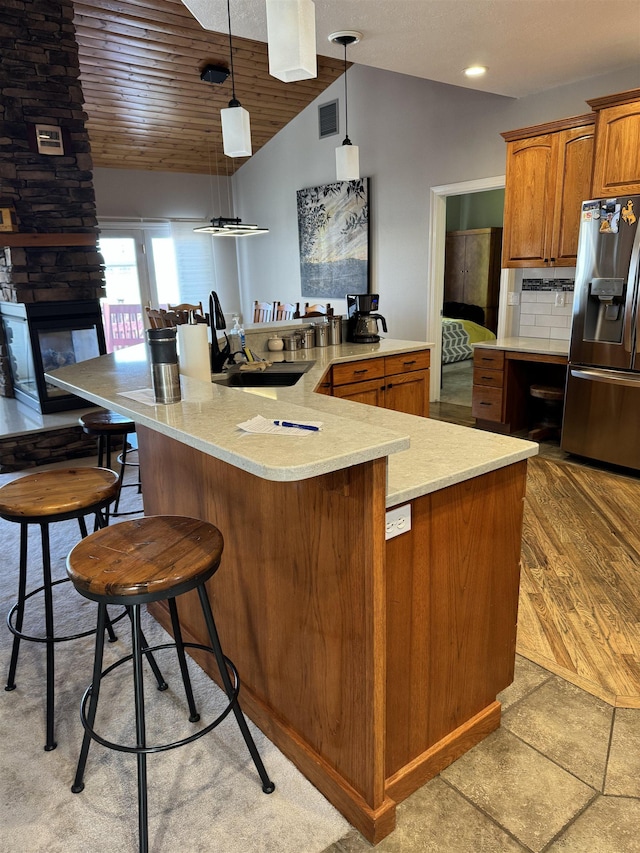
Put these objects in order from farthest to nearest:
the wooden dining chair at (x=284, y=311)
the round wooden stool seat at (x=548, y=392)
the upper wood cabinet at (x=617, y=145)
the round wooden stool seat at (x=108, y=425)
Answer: the wooden dining chair at (x=284, y=311)
the round wooden stool seat at (x=548, y=392)
the upper wood cabinet at (x=617, y=145)
the round wooden stool seat at (x=108, y=425)

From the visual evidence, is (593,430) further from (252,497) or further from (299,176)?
(299,176)

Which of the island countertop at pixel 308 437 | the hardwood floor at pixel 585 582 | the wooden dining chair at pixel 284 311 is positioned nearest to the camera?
the island countertop at pixel 308 437

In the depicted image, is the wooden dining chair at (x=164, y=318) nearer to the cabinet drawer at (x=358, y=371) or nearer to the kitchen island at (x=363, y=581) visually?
the cabinet drawer at (x=358, y=371)

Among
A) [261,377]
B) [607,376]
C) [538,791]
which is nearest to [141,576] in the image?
[538,791]

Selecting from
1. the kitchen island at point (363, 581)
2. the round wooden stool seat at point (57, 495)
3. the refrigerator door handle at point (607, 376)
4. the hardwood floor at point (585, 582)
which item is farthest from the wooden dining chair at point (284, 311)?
the kitchen island at point (363, 581)

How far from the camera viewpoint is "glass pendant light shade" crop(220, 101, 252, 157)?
3.03 metres

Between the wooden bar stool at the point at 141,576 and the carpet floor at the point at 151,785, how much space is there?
0.07 metres

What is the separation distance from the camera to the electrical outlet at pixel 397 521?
1.38 metres

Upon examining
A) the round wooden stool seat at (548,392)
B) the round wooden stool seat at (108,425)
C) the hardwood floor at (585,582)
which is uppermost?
the round wooden stool seat at (108,425)

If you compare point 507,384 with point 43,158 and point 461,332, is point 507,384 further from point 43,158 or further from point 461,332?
point 43,158

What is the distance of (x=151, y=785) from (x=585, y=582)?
2.03 meters

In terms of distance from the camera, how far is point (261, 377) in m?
3.33

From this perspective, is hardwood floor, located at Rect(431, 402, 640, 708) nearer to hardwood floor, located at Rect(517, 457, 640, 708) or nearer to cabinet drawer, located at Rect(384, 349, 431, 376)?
hardwood floor, located at Rect(517, 457, 640, 708)

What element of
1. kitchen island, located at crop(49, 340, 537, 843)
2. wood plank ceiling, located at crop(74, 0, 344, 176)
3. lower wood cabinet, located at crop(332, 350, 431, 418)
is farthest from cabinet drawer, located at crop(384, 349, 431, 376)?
wood plank ceiling, located at crop(74, 0, 344, 176)
